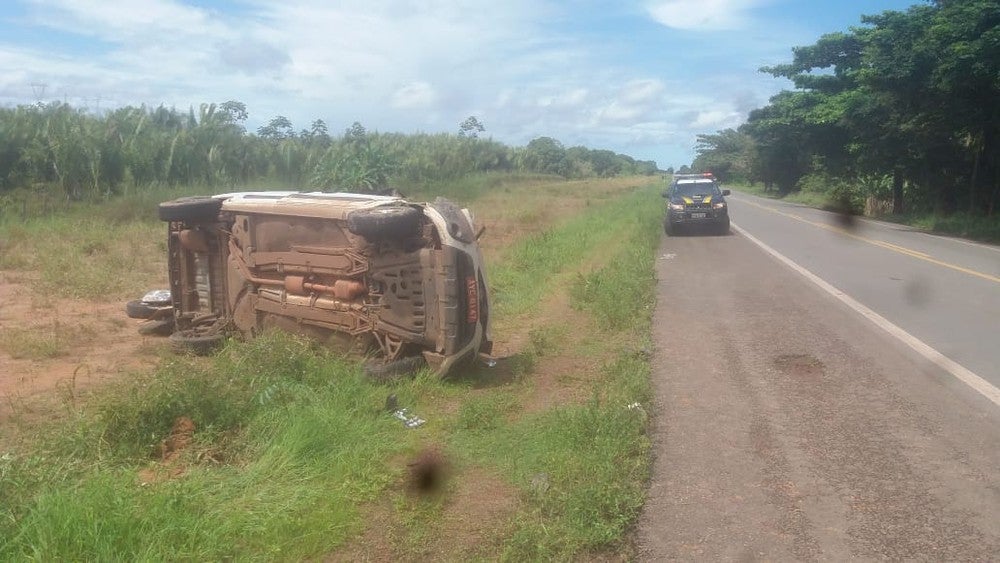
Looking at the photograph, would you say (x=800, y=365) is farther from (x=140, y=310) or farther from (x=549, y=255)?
(x=549, y=255)

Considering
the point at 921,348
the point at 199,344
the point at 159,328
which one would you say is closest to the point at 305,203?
the point at 199,344

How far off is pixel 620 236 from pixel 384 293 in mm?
14805

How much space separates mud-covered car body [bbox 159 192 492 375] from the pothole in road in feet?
9.62

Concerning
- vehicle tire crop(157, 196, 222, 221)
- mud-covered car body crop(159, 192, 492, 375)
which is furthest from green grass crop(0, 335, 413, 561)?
vehicle tire crop(157, 196, 222, 221)

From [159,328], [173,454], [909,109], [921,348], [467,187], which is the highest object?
[909,109]

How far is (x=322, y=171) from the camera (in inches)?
1328

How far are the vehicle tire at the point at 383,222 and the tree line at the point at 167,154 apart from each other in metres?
11.7

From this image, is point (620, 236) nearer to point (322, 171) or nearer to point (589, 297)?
point (589, 297)

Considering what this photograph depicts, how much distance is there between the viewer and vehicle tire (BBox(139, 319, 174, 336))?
10.2m

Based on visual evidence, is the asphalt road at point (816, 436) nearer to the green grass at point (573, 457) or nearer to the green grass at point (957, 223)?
the green grass at point (573, 457)

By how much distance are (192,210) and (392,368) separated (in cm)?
296

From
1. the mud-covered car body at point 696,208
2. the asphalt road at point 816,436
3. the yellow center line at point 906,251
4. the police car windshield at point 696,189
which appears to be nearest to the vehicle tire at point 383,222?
the asphalt road at point 816,436

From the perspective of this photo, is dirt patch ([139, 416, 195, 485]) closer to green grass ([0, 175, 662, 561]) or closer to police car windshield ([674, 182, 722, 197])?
green grass ([0, 175, 662, 561])

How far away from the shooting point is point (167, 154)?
29109mm
